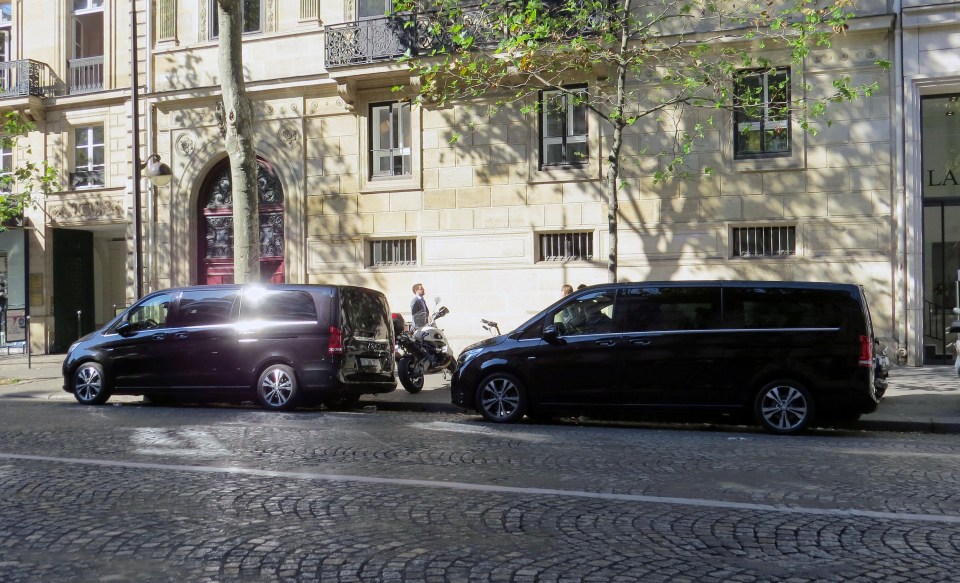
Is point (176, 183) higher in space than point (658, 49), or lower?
lower

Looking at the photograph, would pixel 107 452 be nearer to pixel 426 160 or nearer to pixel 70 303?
pixel 426 160

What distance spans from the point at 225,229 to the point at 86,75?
6154mm

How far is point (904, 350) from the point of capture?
16438 millimetres

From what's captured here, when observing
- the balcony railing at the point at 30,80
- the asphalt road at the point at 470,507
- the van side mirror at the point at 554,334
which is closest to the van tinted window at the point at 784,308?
the asphalt road at the point at 470,507

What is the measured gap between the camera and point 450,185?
64.6 ft

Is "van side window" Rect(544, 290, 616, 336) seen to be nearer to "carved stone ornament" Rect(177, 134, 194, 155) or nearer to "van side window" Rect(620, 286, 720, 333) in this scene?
"van side window" Rect(620, 286, 720, 333)

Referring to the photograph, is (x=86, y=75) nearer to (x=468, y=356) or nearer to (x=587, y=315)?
(x=468, y=356)

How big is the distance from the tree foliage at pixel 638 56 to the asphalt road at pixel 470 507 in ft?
22.9

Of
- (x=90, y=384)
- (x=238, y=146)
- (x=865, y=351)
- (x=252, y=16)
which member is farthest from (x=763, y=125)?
(x=90, y=384)

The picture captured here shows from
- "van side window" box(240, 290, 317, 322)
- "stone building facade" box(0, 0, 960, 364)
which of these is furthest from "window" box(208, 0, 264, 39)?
"van side window" box(240, 290, 317, 322)

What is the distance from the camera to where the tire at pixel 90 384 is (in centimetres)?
1349

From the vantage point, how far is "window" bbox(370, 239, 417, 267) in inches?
799

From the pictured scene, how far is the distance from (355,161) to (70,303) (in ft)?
34.0

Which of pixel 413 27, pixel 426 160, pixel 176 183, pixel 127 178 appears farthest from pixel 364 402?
pixel 127 178
